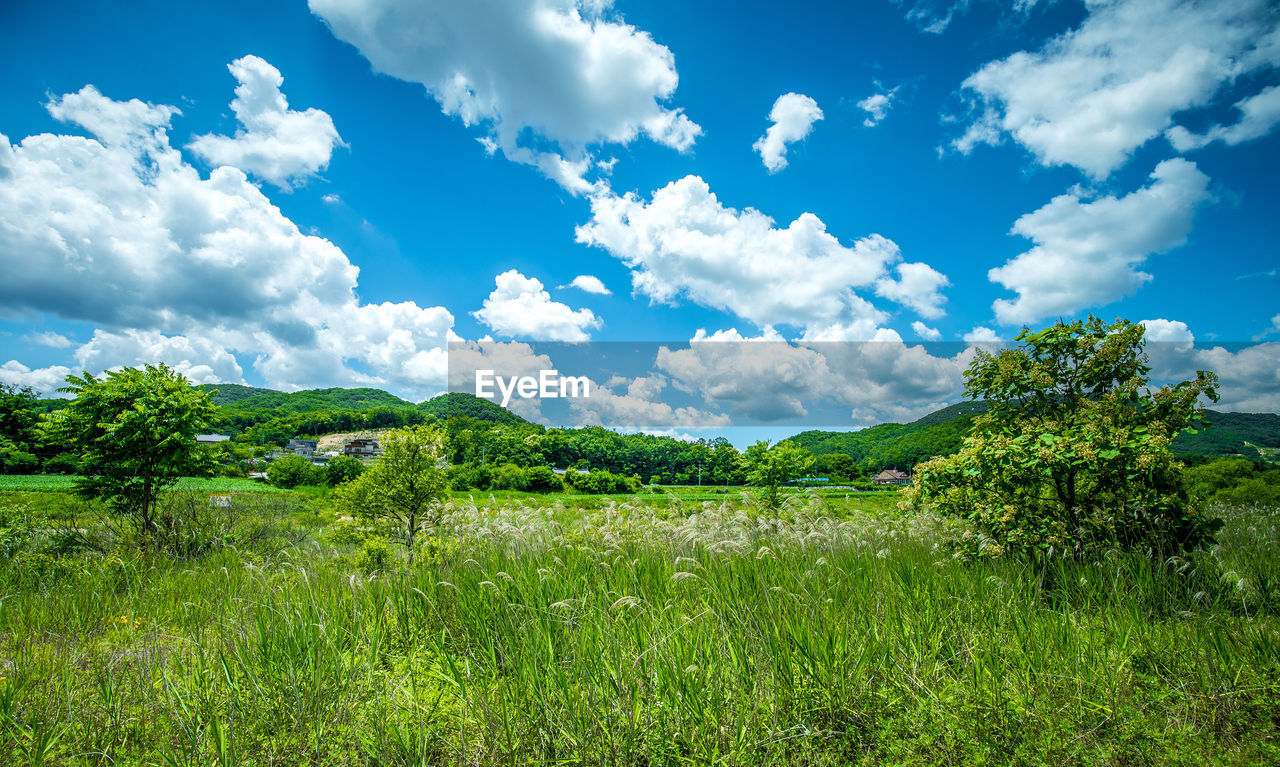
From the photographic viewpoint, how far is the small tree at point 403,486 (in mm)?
9234

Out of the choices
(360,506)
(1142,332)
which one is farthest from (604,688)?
(360,506)

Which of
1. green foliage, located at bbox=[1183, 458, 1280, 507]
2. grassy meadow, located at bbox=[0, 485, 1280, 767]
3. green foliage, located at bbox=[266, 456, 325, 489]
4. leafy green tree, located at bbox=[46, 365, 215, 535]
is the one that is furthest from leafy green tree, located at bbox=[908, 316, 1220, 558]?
green foliage, located at bbox=[266, 456, 325, 489]

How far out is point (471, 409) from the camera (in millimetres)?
82562

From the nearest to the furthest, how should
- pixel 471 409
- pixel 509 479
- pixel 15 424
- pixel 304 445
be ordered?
pixel 15 424
pixel 509 479
pixel 471 409
pixel 304 445

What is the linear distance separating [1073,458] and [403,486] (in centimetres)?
1005

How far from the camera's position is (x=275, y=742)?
9.43 feet

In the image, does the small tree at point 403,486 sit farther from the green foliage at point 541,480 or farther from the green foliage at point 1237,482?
the green foliage at point 541,480

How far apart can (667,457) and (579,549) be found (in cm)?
7448

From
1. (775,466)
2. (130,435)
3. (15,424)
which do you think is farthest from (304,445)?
(775,466)

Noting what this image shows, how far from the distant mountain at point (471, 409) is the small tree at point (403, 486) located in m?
66.8

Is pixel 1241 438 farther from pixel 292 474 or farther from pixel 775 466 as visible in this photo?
pixel 292 474

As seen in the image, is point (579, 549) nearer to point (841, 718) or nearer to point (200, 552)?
point (841, 718)

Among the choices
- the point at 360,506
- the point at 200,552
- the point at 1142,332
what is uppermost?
the point at 1142,332

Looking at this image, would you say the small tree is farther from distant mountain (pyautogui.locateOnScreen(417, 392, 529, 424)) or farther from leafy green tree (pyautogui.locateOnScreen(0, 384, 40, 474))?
distant mountain (pyautogui.locateOnScreen(417, 392, 529, 424))
